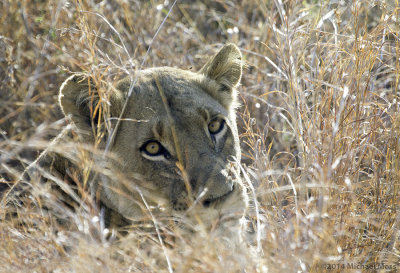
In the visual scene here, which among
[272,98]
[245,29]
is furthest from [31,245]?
[245,29]

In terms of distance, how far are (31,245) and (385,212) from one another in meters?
2.13

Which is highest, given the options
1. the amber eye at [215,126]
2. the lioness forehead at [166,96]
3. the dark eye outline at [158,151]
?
the lioness forehead at [166,96]

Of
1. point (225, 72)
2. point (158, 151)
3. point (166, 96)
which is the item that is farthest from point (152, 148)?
point (225, 72)

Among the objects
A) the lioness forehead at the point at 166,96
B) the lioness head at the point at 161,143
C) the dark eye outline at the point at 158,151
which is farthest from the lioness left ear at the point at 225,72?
the dark eye outline at the point at 158,151

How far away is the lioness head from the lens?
348 cm

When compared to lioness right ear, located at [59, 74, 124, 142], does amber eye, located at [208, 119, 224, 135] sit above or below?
below

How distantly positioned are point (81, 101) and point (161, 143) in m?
0.61

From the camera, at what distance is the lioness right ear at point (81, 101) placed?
11.9ft

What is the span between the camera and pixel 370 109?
4031mm

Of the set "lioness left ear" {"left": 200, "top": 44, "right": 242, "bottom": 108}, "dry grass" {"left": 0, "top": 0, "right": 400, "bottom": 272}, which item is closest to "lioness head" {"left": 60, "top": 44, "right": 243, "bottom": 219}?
"dry grass" {"left": 0, "top": 0, "right": 400, "bottom": 272}

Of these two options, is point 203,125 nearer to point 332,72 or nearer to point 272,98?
point 332,72

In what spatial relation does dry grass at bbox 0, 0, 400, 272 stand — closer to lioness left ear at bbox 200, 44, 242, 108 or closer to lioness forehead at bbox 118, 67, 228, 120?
lioness forehead at bbox 118, 67, 228, 120

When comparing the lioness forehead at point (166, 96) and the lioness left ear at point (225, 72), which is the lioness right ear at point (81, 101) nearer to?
the lioness forehead at point (166, 96)

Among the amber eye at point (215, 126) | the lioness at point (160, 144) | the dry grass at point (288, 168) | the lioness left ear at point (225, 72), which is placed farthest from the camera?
the lioness left ear at point (225, 72)
